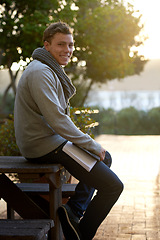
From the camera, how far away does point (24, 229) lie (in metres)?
2.98

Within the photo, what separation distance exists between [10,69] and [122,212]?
19.5 m

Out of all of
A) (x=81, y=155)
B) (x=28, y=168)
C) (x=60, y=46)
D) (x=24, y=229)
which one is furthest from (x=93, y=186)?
(x=60, y=46)

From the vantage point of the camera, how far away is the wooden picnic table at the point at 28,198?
3.22m

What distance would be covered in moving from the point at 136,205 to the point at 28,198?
98.7 inches

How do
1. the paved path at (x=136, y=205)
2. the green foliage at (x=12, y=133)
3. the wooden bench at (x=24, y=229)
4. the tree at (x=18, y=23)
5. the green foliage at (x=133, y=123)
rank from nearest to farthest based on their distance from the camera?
the wooden bench at (x=24, y=229), the paved path at (x=136, y=205), the green foliage at (x=12, y=133), the tree at (x=18, y=23), the green foliage at (x=133, y=123)

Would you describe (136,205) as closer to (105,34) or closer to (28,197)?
(28,197)

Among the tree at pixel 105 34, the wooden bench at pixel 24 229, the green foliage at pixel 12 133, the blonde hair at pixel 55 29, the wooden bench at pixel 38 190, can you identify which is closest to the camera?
the wooden bench at pixel 24 229

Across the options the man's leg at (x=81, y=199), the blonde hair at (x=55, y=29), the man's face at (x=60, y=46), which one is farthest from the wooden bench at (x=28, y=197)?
the blonde hair at (x=55, y=29)

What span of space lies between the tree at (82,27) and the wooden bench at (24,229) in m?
17.2

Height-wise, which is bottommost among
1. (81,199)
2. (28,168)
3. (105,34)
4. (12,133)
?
(105,34)

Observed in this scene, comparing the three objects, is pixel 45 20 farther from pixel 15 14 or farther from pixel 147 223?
pixel 147 223

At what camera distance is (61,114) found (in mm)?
3188

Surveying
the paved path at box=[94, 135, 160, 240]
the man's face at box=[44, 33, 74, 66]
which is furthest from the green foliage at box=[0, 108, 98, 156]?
the man's face at box=[44, 33, 74, 66]

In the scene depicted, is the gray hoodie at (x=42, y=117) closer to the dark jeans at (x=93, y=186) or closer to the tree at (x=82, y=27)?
the dark jeans at (x=93, y=186)
